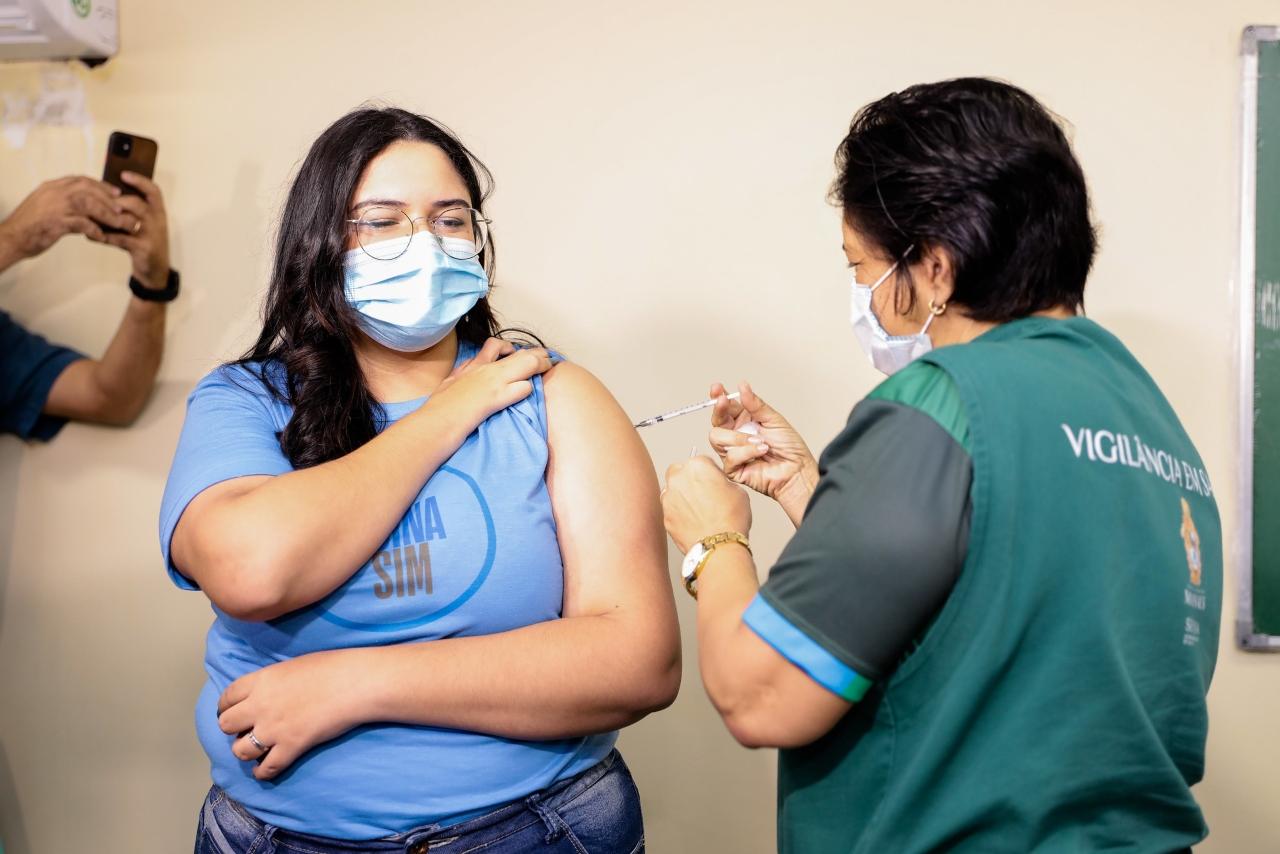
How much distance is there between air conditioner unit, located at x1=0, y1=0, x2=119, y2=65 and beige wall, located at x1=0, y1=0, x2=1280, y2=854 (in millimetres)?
42

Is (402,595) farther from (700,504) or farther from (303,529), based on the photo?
(700,504)

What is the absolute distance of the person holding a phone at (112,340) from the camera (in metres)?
1.90

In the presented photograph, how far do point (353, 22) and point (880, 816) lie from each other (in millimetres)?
1809

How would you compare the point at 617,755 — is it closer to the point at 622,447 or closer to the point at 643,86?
the point at 622,447

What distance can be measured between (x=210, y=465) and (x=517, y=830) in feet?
1.69

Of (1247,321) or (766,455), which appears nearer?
(766,455)

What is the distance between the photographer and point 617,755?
4.27 ft

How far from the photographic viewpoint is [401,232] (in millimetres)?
1264

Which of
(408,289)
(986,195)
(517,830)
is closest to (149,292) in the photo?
(408,289)

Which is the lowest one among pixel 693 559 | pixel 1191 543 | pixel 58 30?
pixel 693 559

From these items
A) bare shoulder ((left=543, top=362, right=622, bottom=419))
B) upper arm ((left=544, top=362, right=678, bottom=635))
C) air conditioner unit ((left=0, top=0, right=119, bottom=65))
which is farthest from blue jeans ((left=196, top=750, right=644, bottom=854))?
air conditioner unit ((left=0, top=0, right=119, bottom=65))

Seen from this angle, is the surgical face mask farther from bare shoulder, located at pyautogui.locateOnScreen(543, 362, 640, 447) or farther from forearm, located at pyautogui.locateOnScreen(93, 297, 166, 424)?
forearm, located at pyautogui.locateOnScreen(93, 297, 166, 424)

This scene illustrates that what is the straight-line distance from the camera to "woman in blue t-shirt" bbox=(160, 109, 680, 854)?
1.06 metres

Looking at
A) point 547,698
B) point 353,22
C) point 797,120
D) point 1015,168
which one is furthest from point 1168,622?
point 353,22
